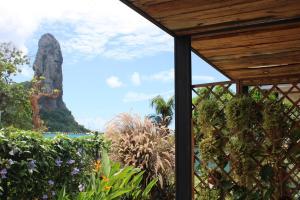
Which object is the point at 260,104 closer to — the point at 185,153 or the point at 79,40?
the point at 185,153

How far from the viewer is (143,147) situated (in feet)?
16.2

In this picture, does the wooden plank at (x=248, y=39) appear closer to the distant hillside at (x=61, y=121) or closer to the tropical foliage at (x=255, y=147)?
the tropical foliage at (x=255, y=147)

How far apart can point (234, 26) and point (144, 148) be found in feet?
7.81

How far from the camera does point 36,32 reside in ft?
110

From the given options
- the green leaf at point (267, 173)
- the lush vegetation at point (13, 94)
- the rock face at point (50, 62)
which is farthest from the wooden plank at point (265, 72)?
the rock face at point (50, 62)

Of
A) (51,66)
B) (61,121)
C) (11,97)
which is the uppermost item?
(51,66)

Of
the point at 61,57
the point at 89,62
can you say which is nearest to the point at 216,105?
the point at 61,57

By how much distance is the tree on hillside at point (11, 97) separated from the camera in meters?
12.6

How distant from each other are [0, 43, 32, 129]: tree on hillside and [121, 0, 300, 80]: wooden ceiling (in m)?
9.75

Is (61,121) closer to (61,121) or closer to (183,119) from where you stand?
(61,121)

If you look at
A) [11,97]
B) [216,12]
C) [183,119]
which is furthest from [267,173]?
[11,97]

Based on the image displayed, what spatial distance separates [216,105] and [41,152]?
1642 millimetres

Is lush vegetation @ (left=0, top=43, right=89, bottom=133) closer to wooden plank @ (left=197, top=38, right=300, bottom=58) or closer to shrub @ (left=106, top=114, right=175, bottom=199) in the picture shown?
shrub @ (left=106, top=114, right=175, bottom=199)

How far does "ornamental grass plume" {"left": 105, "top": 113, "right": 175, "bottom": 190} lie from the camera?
4.94m
